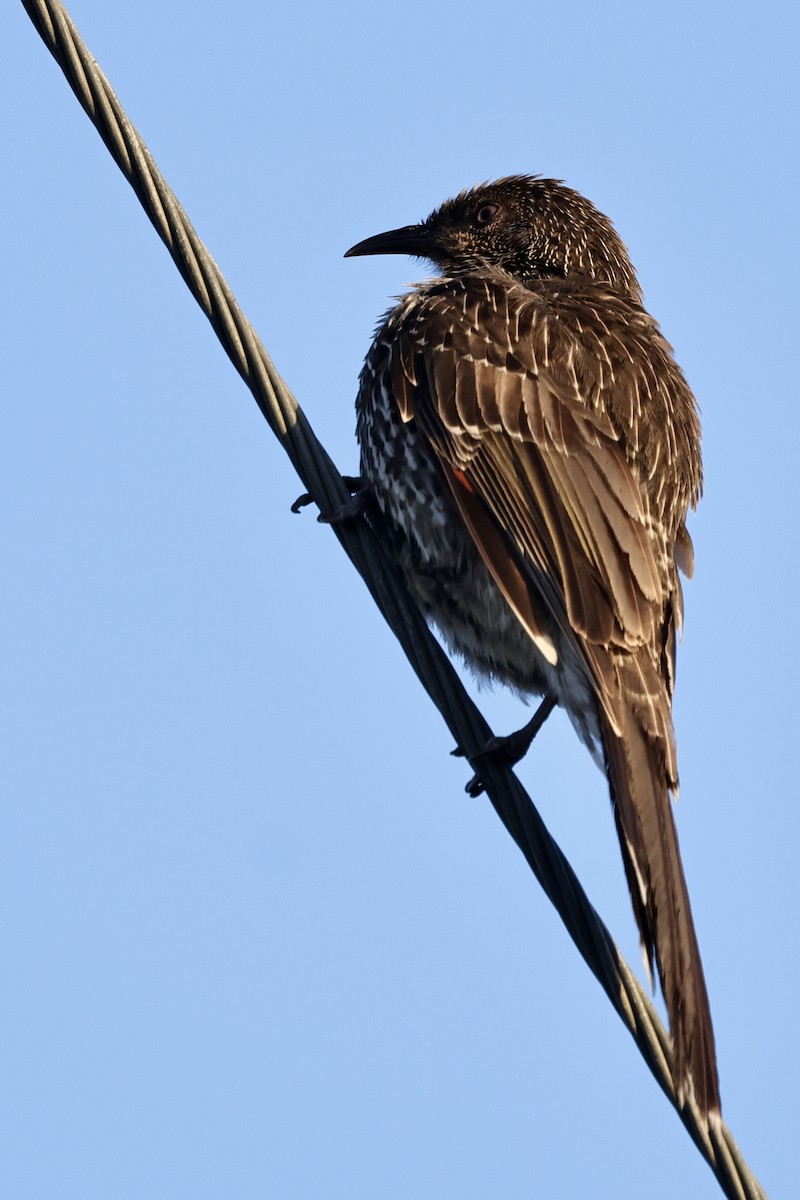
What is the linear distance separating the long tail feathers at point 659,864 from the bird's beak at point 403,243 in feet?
8.99

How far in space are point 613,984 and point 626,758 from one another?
111 centimetres

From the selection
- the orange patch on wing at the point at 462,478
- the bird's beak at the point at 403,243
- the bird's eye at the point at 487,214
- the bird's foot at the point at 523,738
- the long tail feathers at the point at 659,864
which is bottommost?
the long tail feathers at the point at 659,864

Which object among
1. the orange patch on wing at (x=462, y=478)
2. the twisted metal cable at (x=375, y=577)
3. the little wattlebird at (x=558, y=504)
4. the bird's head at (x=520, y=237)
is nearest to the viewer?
the twisted metal cable at (x=375, y=577)

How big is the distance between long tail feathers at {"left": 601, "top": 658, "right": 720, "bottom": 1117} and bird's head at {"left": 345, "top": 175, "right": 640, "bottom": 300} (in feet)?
7.91

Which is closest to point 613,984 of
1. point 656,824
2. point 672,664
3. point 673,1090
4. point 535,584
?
point 673,1090

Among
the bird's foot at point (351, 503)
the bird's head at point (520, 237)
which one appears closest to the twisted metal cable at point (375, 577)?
the bird's foot at point (351, 503)

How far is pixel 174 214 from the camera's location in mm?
4238

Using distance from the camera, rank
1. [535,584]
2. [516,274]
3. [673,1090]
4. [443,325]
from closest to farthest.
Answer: [673,1090], [535,584], [443,325], [516,274]

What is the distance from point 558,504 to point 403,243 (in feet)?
7.73

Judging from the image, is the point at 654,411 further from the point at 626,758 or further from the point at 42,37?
the point at 42,37

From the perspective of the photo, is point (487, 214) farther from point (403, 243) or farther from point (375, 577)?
point (375, 577)

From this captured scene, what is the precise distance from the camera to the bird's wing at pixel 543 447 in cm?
505

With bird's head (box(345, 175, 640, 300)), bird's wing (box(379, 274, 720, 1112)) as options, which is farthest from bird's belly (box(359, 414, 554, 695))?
bird's head (box(345, 175, 640, 300))

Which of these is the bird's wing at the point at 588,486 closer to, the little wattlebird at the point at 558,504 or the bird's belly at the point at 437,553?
the little wattlebird at the point at 558,504
